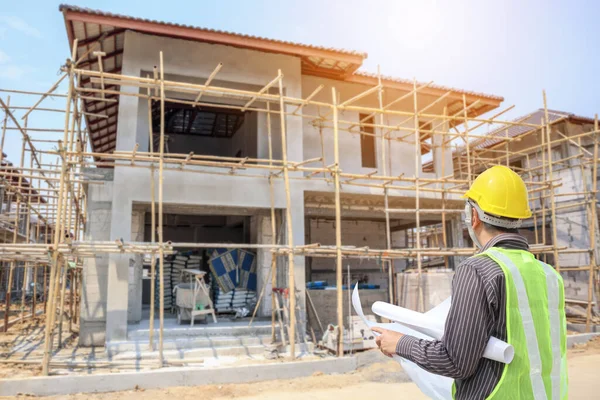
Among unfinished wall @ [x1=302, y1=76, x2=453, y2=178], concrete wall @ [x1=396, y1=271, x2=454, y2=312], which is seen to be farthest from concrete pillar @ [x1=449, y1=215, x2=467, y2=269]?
concrete wall @ [x1=396, y1=271, x2=454, y2=312]

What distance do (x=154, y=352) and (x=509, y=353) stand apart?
8664mm

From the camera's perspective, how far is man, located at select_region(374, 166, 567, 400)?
1.57 metres

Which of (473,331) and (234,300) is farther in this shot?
(234,300)

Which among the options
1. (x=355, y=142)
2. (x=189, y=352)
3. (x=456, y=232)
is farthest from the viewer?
(x=456, y=232)

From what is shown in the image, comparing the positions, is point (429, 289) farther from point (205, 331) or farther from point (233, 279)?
point (233, 279)

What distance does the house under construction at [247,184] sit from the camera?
9.18 meters

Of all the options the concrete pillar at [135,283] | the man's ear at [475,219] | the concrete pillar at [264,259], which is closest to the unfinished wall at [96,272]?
the concrete pillar at [135,283]

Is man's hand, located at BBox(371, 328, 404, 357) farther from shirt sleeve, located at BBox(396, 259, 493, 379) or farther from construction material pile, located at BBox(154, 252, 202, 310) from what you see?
construction material pile, located at BBox(154, 252, 202, 310)

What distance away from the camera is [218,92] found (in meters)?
9.55

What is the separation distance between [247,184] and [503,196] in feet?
30.2

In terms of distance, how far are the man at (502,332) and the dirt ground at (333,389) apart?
556cm

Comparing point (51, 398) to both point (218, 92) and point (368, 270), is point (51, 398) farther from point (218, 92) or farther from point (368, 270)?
point (368, 270)

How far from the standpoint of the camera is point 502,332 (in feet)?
5.25

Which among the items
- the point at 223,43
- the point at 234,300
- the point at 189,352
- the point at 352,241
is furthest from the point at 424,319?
the point at 352,241
